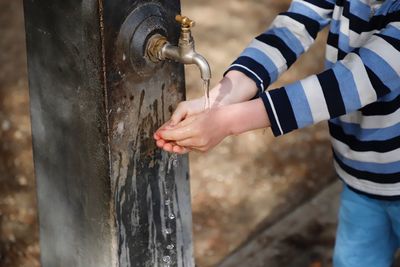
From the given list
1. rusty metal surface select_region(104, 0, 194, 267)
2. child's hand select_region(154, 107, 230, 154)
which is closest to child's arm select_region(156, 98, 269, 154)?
child's hand select_region(154, 107, 230, 154)

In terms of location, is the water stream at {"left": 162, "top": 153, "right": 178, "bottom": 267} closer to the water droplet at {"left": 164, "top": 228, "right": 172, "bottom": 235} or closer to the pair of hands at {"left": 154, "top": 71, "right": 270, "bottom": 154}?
the water droplet at {"left": 164, "top": 228, "right": 172, "bottom": 235}

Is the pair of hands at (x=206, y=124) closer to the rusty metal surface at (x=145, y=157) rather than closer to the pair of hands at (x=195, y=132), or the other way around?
the pair of hands at (x=195, y=132)

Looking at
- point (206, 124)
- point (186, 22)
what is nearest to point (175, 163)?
point (206, 124)

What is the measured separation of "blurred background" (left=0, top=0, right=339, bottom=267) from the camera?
3.31 metres

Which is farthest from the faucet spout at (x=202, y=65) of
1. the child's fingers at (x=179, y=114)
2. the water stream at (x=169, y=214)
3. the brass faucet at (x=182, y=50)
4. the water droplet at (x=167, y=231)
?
the water droplet at (x=167, y=231)

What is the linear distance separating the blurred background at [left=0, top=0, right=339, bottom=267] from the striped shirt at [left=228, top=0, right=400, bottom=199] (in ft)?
3.31

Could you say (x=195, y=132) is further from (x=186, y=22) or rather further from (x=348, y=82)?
(x=348, y=82)

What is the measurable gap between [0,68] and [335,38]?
2831 millimetres

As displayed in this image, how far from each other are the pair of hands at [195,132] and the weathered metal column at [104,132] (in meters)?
0.14

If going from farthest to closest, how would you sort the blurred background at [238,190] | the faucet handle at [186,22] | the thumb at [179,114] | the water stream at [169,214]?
the blurred background at [238,190]
the water stream at [169,214]
the thumb at [179,114]
the faucet handle at [186,22]

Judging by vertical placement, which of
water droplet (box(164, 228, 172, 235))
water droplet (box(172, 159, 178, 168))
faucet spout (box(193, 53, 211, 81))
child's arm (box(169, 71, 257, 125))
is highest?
faucet spout (box(193, 53, 211, 81))

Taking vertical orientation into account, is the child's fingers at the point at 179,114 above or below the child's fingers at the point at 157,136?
above

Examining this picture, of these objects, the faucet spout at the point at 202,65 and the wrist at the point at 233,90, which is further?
the wrist at the point at 233,90

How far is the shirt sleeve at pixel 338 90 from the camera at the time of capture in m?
1.98
